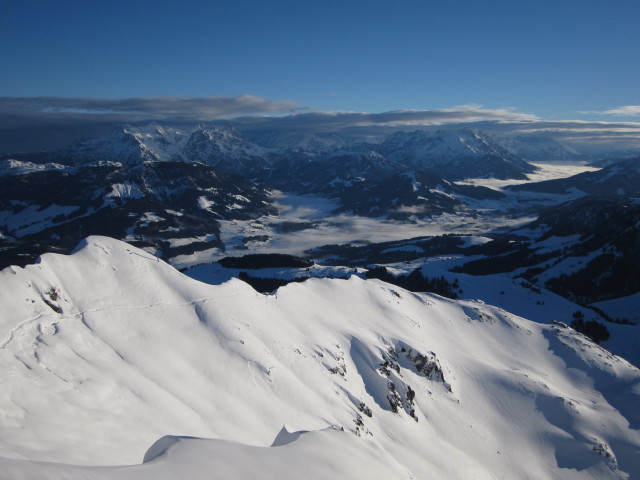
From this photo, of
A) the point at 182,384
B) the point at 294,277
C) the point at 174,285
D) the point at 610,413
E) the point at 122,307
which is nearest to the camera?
the point at 182,384

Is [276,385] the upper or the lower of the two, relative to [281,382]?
upper

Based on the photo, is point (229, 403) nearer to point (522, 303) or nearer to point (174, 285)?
point (174, 285)

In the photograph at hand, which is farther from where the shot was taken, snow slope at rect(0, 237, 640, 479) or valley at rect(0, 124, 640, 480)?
valley at rect(0, 124, 640, 480)

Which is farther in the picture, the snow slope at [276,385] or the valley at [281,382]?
the valley at [281,382]

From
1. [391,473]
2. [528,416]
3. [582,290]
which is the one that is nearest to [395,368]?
[528,416]

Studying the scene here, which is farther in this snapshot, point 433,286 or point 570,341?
point 433,286

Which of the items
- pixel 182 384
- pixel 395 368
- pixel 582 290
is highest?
pixel 182 384

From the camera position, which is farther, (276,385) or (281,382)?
(281,382)

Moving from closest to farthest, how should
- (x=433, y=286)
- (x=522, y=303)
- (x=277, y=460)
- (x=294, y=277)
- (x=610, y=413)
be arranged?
(x=277, y=460), (x=610, y=413), (x=522, y=303), (x=433, y=286), (x=294, y=277)
